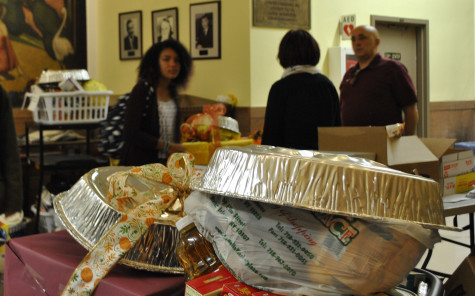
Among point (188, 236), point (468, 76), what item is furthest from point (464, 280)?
point (468, 76)

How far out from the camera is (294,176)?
665 mm

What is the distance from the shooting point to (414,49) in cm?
664

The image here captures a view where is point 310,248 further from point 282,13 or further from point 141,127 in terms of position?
point 282,13

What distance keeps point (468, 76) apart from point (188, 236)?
282 inches

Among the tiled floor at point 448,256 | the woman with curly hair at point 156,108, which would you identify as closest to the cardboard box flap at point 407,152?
the woman with curly hair at point 156,108

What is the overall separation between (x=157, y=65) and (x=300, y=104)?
0.93m

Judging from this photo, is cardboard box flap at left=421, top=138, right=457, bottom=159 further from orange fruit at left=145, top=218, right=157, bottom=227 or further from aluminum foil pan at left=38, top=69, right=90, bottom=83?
aluminum foil pan at left=38, top=69, right=90, bottom=83

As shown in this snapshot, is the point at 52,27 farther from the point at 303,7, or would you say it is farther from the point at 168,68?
the point at 168,68

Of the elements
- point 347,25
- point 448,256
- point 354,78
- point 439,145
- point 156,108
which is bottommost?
point 448,256

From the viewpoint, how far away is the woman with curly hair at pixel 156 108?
116 inches

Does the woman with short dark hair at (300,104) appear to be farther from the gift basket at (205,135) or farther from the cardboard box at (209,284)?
the cardboard box at (209,284)

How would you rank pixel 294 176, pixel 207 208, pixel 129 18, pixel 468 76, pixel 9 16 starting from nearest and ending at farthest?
pixel 294 176, pixel 207 208, pixel 9 16, pixel 129 18, pixel 468 76

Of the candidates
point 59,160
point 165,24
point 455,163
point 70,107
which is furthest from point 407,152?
point 165,24

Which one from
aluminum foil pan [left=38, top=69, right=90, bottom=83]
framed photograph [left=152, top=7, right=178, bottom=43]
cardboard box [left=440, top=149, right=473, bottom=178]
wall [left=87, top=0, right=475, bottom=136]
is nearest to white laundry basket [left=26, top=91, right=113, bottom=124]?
aluminum foil pan [left=38, top=69, right=90, bottom=83]
